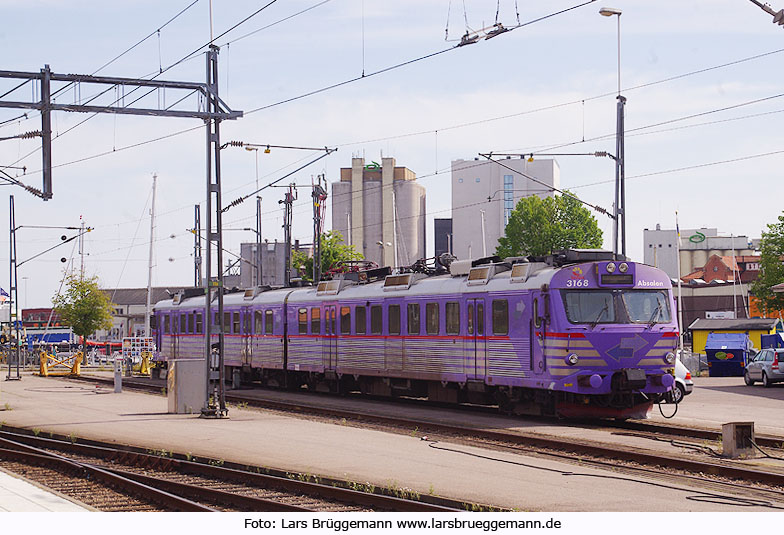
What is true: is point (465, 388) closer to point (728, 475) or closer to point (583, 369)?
point (583, 369)

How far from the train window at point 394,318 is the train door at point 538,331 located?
6.18 m

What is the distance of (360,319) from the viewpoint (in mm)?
29438

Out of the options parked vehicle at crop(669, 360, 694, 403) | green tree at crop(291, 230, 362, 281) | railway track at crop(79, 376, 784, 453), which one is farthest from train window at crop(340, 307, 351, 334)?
green tree at crop(291, 230, 362, 281)

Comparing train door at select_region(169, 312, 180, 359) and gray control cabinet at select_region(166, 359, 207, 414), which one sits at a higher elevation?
train door at select_region(169, 312, 180, 359)

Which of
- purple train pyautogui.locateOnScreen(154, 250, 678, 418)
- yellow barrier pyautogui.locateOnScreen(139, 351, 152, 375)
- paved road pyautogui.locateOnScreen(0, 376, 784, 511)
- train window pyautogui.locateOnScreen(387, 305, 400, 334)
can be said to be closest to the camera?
paved road pyautogui.locateOnScreen(0, 376, 784, 511)

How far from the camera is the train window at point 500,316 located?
22906 millimetres

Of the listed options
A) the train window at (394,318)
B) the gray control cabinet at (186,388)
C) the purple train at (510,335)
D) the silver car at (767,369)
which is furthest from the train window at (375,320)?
the silver car at (767,369)

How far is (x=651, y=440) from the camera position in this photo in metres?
18.6

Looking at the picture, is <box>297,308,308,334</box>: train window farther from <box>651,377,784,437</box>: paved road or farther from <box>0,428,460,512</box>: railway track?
<box>0,428,460,512</box>: railway track

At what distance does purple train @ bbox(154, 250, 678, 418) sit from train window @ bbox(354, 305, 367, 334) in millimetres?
28

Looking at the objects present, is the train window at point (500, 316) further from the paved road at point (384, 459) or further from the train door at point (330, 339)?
the train door at point (330, 339)

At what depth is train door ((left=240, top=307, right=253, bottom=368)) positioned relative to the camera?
36.5 m
